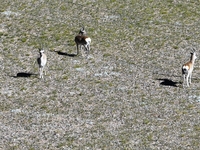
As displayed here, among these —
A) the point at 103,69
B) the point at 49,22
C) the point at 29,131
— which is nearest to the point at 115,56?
the point at 103,69

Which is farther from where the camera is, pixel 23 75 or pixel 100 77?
pixel 23 75

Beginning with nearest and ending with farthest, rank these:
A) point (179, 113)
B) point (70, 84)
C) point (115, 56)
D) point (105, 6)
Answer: point (179, 113)
point (70, 84)
point (115, 56)
point (105, 6)

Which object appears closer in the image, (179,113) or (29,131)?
(29,131)

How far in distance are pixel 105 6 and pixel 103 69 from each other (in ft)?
55.8

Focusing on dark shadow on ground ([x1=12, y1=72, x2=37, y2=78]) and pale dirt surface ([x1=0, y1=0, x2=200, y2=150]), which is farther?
dark shadow on ground ([x1=12, y1=72, x2=37, y2=78])

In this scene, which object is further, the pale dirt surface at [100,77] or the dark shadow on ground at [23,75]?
the dark shadow on ground at [23,75]

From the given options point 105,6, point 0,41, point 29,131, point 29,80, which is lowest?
point 29,131

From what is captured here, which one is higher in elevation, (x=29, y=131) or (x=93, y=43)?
(x=93, y=43)

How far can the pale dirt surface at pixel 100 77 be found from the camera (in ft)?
103

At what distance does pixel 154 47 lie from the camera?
1874 inches

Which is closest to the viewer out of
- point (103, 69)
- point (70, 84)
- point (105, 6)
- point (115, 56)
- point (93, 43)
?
point (70, 84)

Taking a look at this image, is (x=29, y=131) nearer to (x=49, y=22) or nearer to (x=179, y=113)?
(x=179, y=113)

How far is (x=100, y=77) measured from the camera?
40344 mm

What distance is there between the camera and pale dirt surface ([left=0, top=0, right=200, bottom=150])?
103 ft
